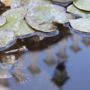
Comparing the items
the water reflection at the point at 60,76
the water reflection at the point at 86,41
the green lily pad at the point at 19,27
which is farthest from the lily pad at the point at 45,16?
the water reflection at the point at 60,76

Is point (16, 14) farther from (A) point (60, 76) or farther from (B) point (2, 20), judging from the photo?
(A) point (60, 76)

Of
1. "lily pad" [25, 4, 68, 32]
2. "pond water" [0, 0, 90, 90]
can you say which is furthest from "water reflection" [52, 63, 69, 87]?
"lily pad" [25, 4, 68, 32]

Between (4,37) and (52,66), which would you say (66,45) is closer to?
(52,66)

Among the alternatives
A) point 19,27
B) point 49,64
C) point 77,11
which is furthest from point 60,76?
point 77,11

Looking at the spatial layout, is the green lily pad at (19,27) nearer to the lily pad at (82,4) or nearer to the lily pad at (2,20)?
the lily pad at (2,20)

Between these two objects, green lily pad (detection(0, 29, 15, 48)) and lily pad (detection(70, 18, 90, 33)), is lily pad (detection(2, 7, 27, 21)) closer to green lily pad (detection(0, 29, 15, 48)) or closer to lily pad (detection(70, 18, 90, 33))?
green lily pad (detection(0, 29, 15, 48))

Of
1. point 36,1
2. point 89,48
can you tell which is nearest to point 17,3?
point 36,1
